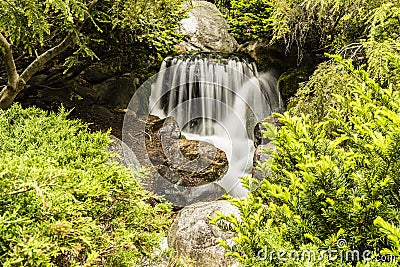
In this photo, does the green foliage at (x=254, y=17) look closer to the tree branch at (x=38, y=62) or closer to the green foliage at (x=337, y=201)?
the tree branch at (x=38, y=62)

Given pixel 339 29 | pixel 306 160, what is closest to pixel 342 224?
pixel 306 160

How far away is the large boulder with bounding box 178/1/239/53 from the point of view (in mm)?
8359

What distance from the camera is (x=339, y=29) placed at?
16.6 ft

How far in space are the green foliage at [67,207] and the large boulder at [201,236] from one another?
1867mm

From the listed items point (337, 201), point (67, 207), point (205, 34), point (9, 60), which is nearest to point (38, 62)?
point (9, 60)

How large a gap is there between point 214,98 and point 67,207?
6.08m

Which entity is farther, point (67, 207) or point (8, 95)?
point (8, 95)

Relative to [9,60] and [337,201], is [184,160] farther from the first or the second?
[337,201]

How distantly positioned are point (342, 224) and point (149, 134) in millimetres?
5234

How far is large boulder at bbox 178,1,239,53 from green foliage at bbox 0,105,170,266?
252 inches

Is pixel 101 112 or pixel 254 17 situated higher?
pixel 254 17

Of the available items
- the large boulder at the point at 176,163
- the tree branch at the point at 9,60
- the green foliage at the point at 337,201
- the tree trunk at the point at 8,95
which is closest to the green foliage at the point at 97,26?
the tree branch at the point at 9,60

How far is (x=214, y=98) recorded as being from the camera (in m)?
7.19

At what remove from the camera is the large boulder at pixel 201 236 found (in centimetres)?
359
